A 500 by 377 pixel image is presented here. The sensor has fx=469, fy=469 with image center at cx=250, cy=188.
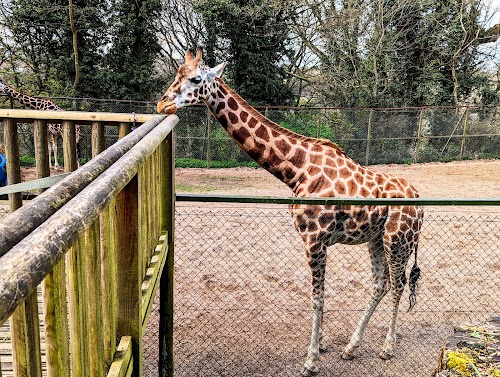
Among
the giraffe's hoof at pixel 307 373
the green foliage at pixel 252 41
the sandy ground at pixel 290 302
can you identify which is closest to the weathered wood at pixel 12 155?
the sandy ground at pixel 290 302

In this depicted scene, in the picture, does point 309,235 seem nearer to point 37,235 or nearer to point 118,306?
point 118,306

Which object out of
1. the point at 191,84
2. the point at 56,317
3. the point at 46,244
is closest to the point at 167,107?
the point at 191,84

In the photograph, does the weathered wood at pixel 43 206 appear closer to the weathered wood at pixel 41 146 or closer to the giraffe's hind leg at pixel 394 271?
the weathered wood at pixel 41 146

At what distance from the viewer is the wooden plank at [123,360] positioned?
4.54ft

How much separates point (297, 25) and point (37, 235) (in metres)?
17.4

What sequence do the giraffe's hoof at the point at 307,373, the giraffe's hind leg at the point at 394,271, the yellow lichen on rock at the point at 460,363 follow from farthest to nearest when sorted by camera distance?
the giraffe's hind leg at the point at 394,271, the giraffe's hoof at the point at 307,373, the yellow lichen on rock at the point at 460,363

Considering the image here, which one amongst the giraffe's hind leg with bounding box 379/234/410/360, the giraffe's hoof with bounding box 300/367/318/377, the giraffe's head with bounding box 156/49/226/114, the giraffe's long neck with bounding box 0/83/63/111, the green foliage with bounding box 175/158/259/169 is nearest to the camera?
the giraffe's hoof with bounding box 300/367/318/377

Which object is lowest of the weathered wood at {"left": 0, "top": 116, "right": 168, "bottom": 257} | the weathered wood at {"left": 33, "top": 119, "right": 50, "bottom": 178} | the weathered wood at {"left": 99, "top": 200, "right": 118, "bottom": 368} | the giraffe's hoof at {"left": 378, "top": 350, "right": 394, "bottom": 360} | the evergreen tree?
the giraffe's hoof at {"left": 378, "top": 350, "right": 394, "bottom": 360}

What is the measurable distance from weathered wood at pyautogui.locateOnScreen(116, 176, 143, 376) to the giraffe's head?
2886mm

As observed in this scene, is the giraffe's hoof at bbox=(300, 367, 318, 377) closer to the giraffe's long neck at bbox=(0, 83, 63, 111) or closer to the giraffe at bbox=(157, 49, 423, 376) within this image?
the giraffe at bbox=(157, 49, 423, 376)

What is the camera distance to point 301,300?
4801 millimetres

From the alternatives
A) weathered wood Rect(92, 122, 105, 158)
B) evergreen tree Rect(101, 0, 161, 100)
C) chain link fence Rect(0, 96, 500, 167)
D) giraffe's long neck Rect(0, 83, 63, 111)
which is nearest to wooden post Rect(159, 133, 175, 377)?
weathered wood Rect(92, 122, 105, 158)

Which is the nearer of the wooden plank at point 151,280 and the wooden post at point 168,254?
the wooden plank at point 151,280

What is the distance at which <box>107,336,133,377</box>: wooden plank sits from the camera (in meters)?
1.39
